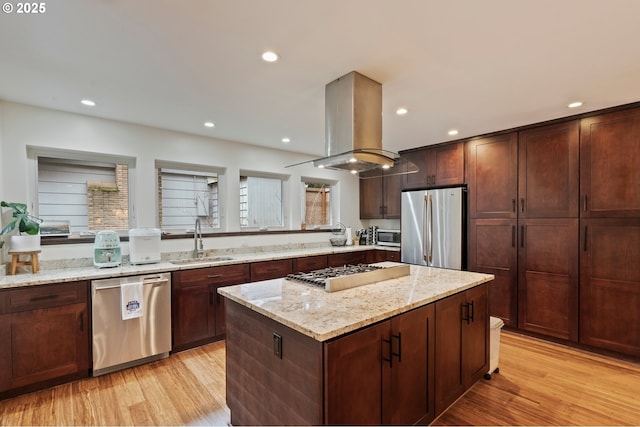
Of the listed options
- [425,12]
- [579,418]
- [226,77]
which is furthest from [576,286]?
[226,77]

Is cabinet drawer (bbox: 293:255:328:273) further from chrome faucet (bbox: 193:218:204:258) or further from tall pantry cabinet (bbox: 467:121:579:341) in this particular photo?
tall pantry cabinet (bbox: 467:121:579:341)

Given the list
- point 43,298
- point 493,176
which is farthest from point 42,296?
point 493,176

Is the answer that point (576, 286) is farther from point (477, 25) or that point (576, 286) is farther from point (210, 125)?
point (210, 125)

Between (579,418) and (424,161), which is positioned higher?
(424,161)

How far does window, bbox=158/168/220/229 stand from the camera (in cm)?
361

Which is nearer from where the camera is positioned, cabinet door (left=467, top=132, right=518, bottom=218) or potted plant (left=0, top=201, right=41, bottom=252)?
potted plant (left=0, top=201, right=41, bottom=252)

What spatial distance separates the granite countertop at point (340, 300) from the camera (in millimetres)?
1347

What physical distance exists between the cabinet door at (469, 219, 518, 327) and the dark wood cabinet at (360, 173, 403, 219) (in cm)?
130

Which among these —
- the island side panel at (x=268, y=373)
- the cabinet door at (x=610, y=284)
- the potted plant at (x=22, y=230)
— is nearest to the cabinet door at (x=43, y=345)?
the potted plant at (x=22, y=230)

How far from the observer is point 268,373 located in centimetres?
155

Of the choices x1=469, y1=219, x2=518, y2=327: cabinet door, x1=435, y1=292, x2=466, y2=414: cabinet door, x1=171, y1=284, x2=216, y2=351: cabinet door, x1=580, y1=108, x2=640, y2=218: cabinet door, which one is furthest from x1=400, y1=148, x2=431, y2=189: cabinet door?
x1=171, y1=284, x2=216, y2=351: cabinet door

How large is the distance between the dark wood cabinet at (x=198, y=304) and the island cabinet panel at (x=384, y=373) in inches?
85.4

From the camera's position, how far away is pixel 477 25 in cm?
160

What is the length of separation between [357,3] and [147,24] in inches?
43.4
